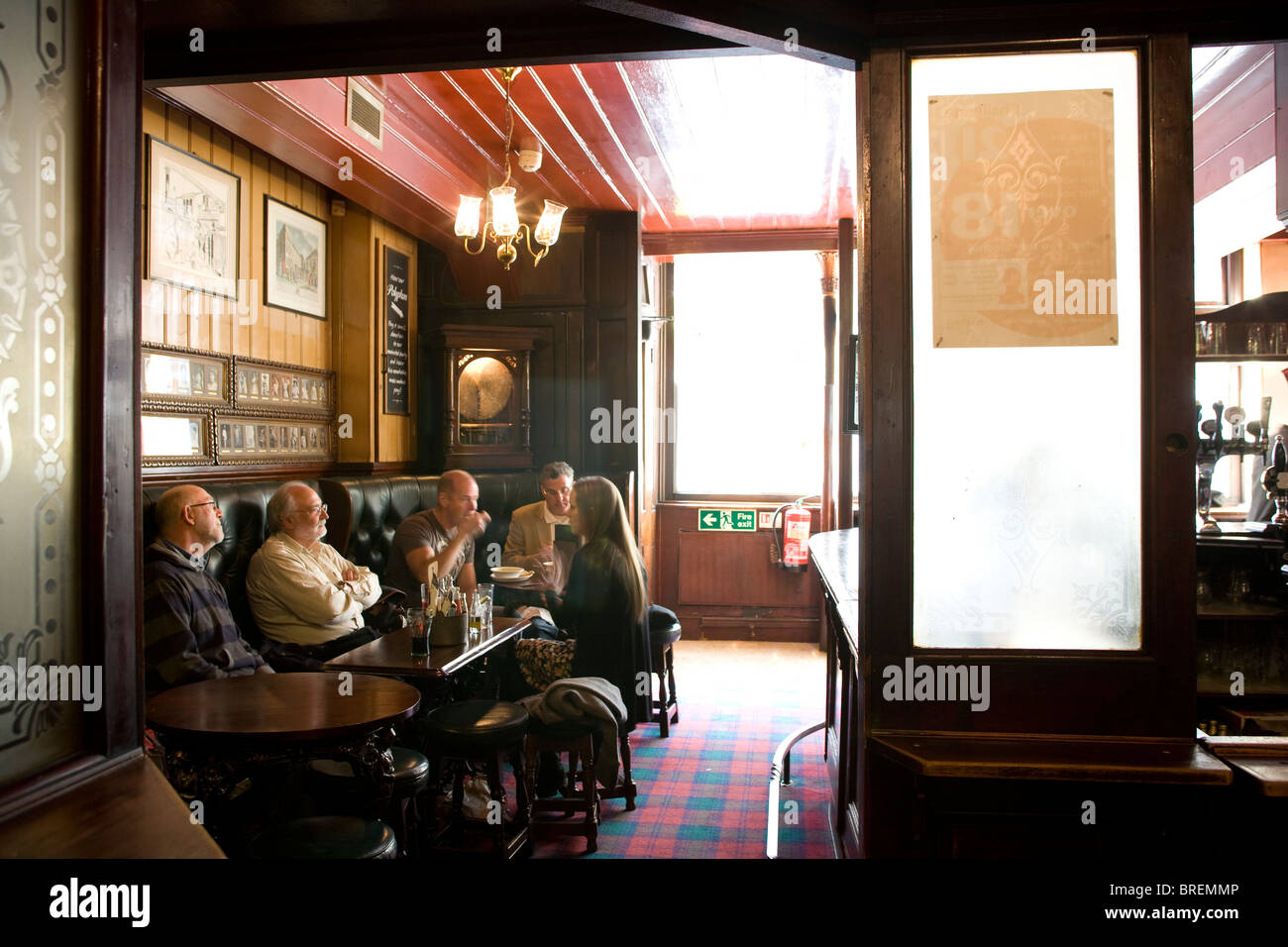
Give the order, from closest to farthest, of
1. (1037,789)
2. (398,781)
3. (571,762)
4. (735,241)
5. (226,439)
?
(1037,789) < (398,781) < (571,762) < (226,439) < (735,241)

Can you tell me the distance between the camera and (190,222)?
13.9 feet

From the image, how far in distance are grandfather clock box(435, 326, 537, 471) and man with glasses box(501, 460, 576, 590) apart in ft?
2.66

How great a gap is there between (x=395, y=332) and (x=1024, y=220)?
4826 mm

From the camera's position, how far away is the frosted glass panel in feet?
6.50

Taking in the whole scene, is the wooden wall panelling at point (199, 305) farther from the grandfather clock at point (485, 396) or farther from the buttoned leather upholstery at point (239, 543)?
the grandfather clock at point (485, 396)

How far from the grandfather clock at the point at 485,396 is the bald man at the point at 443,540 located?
133cm

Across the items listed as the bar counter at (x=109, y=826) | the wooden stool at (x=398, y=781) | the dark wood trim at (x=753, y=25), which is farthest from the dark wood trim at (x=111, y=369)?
the wooden stool at (x=398, y=781)

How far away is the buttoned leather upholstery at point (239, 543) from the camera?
154 inches

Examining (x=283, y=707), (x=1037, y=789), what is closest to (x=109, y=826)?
(x=283, y=707)

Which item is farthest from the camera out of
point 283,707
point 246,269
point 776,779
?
point 246,269

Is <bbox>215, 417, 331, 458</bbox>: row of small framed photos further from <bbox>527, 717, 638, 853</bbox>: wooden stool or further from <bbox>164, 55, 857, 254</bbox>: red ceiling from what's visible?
<bbox>527, 717, 638, 853</bbox>: wooden stool

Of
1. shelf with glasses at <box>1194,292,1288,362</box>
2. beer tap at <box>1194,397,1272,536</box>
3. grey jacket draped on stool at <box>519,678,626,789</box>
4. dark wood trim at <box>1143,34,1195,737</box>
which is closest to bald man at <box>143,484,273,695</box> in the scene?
grey jacket draped on stool at <box>519,678,626,789</box>

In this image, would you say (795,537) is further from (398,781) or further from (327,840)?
(327,840)
